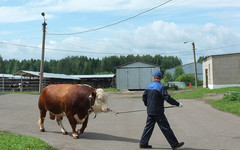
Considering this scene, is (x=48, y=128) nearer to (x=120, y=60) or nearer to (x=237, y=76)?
(x=237, y=76)

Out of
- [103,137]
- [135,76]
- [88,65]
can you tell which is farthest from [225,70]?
[88,65]

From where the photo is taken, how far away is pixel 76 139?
23.9ft

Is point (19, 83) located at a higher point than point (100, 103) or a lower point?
higher

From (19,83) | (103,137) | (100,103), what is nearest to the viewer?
(100,103)

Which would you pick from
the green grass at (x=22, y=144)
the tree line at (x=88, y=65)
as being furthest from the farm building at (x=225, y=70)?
the tree line at (x=88, y=65)

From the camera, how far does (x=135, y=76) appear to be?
4359cm

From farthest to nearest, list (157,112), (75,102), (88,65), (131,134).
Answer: (88,65)
(131,134)
(75,102)
(157,112)

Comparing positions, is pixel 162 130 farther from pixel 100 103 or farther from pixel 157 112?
pixel 100 103

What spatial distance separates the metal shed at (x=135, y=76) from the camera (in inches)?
1698

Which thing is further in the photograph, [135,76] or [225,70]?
[135,76]

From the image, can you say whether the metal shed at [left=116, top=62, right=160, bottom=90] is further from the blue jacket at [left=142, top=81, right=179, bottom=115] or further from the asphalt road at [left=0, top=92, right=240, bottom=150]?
the blue jacket at [left=142, top=81, right=179, bottom=115]

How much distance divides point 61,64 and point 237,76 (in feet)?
369

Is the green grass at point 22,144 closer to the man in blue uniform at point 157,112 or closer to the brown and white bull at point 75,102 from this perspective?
the brown and white bull at point 75,102

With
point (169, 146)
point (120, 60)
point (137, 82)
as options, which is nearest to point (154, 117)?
point (169, 146)
